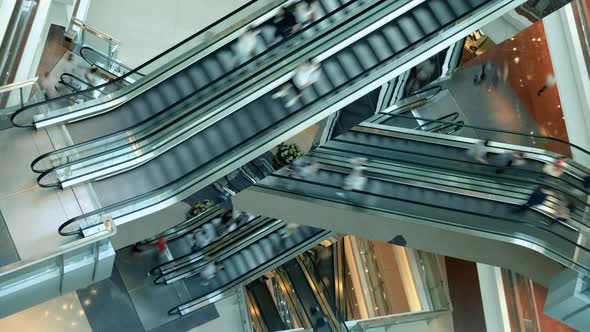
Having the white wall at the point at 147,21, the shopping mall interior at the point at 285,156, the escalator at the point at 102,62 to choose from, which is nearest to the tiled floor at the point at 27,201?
the shopping mall interior at the point at 285,156

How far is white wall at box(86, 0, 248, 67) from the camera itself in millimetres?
11836

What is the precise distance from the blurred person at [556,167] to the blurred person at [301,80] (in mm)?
2721

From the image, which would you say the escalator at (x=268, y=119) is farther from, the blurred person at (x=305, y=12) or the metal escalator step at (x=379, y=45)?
the blurred person at (x=305, y=12)

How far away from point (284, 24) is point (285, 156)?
1.36 meters

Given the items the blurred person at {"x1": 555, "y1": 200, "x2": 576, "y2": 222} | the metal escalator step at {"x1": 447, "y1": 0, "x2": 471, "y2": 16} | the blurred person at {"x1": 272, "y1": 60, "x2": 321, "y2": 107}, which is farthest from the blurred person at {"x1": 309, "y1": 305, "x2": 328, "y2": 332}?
the metal escalator step at {"x1": 447, "y1": 0, "x2": 471, "y2": 16}

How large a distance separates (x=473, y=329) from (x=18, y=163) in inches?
277

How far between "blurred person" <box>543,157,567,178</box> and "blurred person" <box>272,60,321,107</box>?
2721 millimetres

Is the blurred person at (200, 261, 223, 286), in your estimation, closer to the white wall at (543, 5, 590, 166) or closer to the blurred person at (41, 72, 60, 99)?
the blurred person at (41, 72, 60, 99)

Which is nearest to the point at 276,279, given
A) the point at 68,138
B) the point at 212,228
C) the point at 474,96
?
the point at 212,228

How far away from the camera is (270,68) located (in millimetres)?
7980

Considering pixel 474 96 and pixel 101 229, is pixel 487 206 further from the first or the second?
pixel 101 229

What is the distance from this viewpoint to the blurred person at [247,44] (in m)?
8.08

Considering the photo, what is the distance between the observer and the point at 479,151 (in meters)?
8.87

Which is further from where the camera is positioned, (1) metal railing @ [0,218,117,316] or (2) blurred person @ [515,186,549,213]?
(2) blurred person @ [515,186,549,213]
